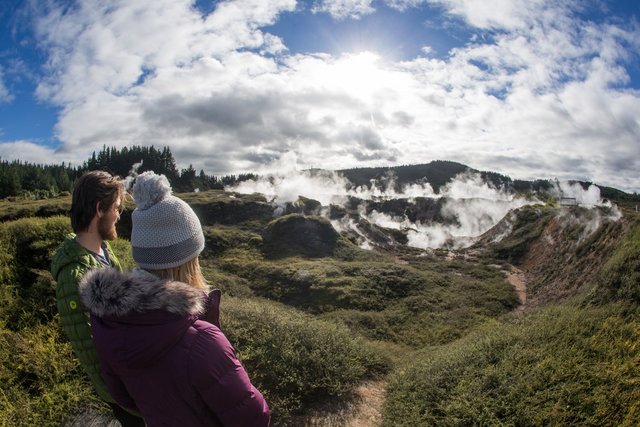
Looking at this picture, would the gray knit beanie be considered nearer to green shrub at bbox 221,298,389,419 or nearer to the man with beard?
the man with beard

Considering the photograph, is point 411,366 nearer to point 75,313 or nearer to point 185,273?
point 75,313

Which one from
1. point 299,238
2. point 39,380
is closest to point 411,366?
point 39,380

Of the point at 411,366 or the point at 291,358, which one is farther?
the point at 411,366

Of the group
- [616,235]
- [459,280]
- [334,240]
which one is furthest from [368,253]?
[616,235]

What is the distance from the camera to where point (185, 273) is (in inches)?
97.6

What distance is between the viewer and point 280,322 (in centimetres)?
816

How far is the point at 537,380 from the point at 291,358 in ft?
13.0

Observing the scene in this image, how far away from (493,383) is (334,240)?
30768 mm

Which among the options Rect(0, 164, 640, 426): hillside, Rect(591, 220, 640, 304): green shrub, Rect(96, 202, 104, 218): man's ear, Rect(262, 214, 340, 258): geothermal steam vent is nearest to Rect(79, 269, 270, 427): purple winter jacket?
Rect(96, 202, 104, 218): man's ear

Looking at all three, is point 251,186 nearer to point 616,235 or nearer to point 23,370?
point 616,235

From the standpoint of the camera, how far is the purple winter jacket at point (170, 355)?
2.02 metres

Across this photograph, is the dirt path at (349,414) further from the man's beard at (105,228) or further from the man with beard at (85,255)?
the man's beard at (105,228)

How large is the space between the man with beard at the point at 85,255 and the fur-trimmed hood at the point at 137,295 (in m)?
1.26

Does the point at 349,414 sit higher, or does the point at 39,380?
the point at 39,380
